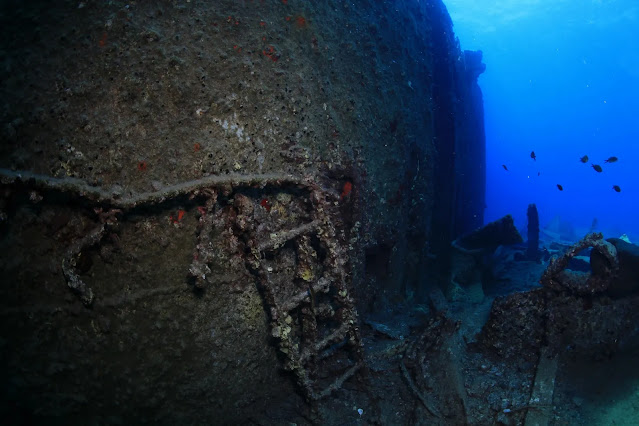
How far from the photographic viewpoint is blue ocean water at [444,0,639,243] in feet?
177

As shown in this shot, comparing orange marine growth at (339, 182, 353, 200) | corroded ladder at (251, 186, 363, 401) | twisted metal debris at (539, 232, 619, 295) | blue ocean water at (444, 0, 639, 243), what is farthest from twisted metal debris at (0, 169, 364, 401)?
blue ocean water at (444, 0, 639, 243)

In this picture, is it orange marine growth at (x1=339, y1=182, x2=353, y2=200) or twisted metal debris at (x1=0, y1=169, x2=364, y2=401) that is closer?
twisted metal debris at (x1=0, y1=169, x2=364, y2=401)

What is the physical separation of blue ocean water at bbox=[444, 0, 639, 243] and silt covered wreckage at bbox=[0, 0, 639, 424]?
41.4 meters

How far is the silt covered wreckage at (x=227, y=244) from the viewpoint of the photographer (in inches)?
87.7

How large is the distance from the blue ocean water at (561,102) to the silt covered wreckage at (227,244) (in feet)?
136

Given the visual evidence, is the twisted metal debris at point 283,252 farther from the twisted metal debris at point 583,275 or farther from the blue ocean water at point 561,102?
the blue ocean water at point 561,102

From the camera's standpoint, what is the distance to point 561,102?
108 meters

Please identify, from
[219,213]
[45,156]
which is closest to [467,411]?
[219,213]

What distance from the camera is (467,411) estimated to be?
3.12 meters

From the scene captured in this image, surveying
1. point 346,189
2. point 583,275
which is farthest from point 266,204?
point 583,275

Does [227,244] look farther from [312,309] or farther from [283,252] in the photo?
[312,309]

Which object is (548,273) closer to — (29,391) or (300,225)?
(300,225)

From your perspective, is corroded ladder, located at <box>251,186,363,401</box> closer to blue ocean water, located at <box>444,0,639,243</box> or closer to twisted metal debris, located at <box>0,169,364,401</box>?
twisted metal debris, located at <box>0,169,364,401</box>

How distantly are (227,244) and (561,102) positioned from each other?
453 ft
